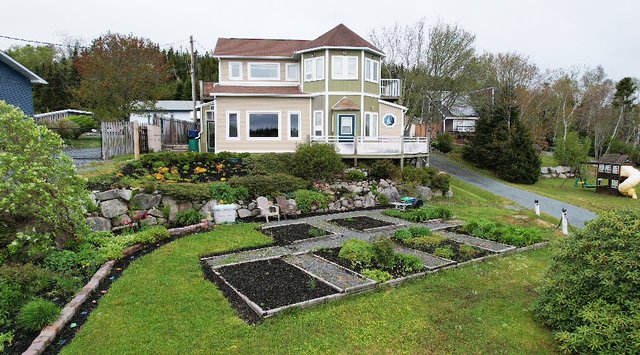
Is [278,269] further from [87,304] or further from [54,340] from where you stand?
[54,340]

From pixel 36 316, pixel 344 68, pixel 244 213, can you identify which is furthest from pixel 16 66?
pixel 36 316

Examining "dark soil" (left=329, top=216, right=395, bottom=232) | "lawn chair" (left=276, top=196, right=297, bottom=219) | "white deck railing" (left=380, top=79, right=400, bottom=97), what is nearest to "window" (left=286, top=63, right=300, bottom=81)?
→ "white deck railing" (left=380, top=79, right=400, bottom=97)

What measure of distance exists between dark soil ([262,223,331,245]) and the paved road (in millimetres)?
9799

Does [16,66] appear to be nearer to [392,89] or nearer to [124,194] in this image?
[124,194]

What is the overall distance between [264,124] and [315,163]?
575cm

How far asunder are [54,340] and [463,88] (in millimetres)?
31127

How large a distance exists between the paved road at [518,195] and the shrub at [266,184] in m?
10.9

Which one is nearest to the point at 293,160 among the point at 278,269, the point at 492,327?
the point at 278,269

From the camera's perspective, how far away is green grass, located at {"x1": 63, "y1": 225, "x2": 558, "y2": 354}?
544 centimetres

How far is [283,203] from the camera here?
14266 millimetres

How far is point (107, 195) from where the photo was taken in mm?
11539

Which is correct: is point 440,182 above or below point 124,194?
below

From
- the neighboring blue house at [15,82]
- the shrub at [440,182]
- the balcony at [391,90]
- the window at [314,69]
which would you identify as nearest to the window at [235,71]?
the window at [314,69]

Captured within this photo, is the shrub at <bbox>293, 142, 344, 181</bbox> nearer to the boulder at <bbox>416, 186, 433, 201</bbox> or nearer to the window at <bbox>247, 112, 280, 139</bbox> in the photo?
the boulder at <bbox>416, 186, 433, 201</bbox>
